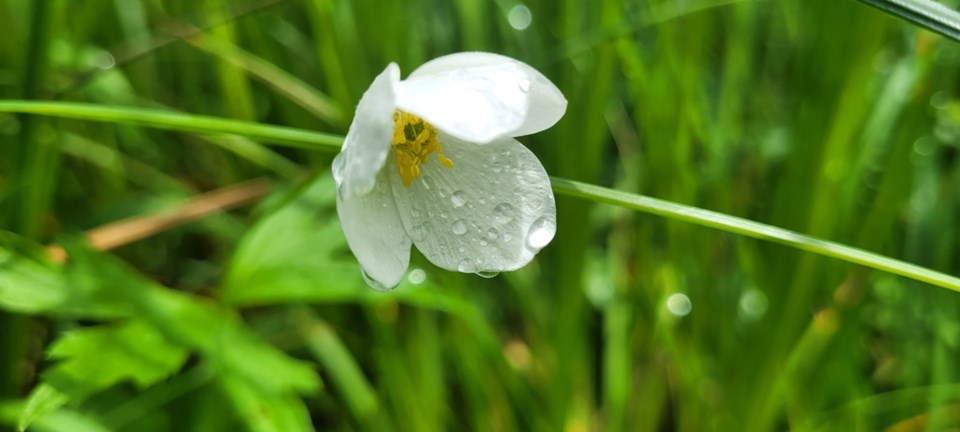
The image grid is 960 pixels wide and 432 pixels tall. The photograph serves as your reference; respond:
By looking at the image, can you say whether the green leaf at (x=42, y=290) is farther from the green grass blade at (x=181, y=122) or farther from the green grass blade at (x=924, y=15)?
the green grass blade at (x=924, y=15)

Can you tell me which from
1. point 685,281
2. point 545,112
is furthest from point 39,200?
point 685,281

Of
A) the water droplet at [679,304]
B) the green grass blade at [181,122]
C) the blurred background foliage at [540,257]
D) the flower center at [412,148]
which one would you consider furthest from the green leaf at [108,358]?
the water droplet at [679,304]

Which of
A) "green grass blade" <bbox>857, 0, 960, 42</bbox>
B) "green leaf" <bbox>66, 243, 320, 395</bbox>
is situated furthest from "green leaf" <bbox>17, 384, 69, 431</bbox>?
"green grass blade" <bbox>857, 0, 960, 42</bbox>

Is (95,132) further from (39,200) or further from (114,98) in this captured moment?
(39,200)

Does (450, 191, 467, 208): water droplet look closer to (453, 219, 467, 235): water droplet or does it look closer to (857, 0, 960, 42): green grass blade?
(453, 219, 467, 235): water droplet

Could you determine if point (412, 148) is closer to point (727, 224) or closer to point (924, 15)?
point (727, 224)

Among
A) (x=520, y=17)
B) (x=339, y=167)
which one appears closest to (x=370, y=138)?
(x=339, y=167)
